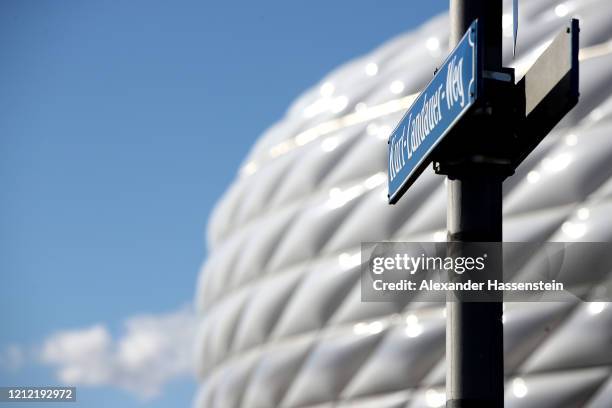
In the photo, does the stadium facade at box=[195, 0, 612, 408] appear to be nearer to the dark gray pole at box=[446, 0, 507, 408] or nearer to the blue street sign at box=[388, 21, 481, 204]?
the blue street sign at box=[388, 21, 481, 204]

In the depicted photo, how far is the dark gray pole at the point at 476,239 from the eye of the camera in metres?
2.72

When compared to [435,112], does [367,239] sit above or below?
above

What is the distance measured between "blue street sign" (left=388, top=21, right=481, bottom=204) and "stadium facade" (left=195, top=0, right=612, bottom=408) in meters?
6.27

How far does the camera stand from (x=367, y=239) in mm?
11125

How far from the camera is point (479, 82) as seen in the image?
268 centimetres

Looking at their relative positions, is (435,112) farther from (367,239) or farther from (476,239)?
(367,239)

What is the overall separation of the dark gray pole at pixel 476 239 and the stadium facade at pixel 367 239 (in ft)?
21.5

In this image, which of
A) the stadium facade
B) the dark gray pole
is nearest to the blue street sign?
the dark gray pole

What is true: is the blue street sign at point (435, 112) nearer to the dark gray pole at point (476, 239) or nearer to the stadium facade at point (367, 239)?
the dark gray pole at point (476, 239)

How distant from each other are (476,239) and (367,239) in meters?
8.29

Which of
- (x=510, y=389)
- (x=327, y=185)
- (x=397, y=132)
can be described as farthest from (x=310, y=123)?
(x=397, y=132)

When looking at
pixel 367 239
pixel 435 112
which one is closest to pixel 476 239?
pixel 435 112

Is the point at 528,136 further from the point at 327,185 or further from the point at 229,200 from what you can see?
the point at 229,200

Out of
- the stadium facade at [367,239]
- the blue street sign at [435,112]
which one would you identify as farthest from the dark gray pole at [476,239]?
the stadium facade at [367,239]
